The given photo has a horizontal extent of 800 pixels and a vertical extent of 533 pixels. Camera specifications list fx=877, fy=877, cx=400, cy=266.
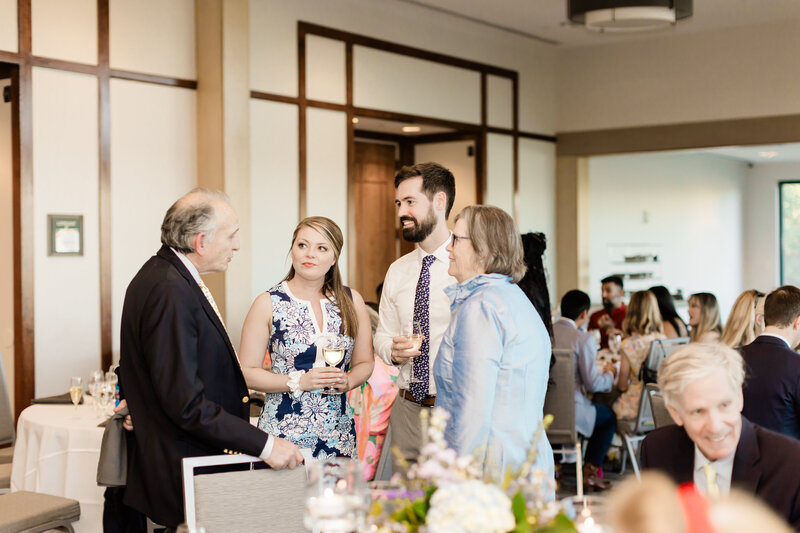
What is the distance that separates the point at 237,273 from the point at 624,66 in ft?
17.7

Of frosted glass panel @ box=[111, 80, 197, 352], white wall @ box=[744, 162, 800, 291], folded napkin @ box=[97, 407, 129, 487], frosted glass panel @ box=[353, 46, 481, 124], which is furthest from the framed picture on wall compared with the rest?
white wall @ box=[744, 162, 800, 291]

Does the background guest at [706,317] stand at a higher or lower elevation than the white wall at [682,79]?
lower

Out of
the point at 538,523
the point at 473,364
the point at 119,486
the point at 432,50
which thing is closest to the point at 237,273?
the point at 432,50

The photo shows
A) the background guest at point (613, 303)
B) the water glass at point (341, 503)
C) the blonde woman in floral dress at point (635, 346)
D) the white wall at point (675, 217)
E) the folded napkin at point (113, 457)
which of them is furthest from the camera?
the white wall at point (675, 217)

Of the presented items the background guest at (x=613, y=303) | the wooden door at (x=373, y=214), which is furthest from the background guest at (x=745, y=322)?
the wooden door at (x=373, y=214)

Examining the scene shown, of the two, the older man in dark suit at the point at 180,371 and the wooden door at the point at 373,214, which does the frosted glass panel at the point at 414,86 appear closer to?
the wooden door at the point at 373,214

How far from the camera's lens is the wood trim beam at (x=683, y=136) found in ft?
29.0

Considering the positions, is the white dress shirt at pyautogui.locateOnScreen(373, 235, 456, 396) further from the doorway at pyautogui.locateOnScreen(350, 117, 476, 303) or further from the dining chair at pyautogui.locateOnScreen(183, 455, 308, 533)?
the doorway at pyautogui.locateOnScreen(350, 117, 476, 303)

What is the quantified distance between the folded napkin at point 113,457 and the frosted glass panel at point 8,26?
3.69 m

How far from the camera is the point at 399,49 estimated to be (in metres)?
8.23

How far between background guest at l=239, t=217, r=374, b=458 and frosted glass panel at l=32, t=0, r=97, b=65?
3494mm

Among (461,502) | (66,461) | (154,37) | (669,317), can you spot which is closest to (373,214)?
(669,317)

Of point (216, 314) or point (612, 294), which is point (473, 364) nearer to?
point (216, 314)

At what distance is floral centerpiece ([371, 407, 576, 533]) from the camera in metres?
1.36
